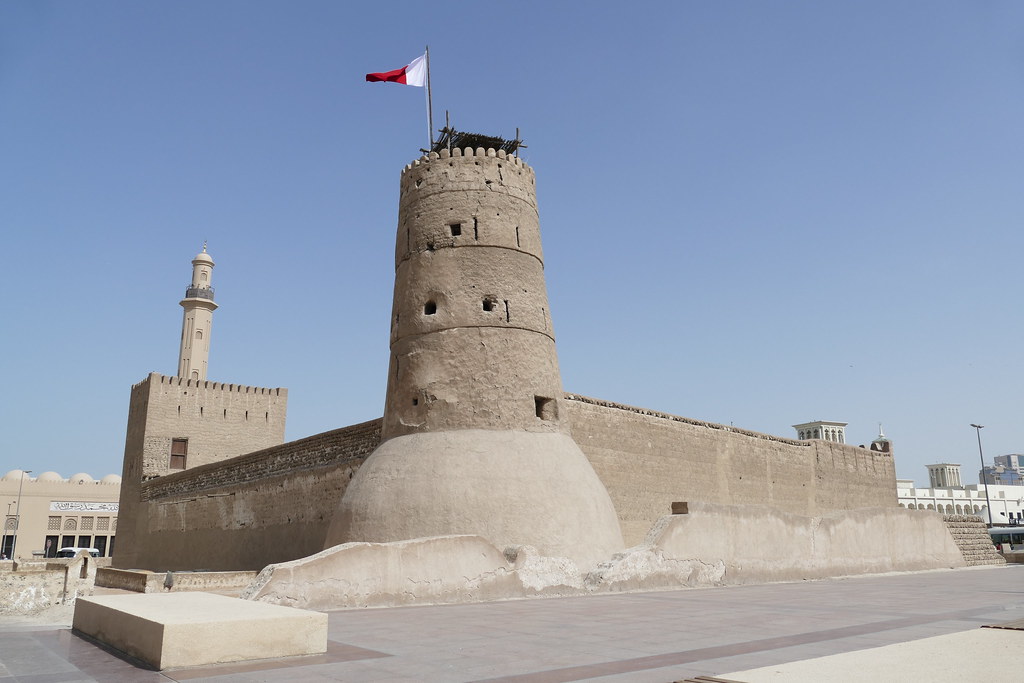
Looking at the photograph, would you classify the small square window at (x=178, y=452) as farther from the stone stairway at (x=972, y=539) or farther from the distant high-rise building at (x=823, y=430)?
the distant high-rise building at (x=823, y=430)

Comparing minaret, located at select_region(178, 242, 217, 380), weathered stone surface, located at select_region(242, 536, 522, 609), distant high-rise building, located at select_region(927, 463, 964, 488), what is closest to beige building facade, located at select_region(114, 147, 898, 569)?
weathered stone surface, located at select_region(242, 536, 522, 609)

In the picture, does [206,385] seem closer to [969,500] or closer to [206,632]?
[206,632]

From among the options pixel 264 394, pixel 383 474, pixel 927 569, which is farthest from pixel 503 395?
pixel 264 394

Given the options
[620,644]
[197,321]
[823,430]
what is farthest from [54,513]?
[823,430]

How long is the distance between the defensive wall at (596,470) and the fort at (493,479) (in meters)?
0.07

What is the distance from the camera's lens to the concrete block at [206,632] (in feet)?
15.9

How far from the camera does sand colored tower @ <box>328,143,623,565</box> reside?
36.2 feet

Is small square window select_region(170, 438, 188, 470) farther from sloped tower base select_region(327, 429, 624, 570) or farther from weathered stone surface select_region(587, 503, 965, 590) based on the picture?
weathered stone surface select_region(587, 503, 965, 590)

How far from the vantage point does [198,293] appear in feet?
113

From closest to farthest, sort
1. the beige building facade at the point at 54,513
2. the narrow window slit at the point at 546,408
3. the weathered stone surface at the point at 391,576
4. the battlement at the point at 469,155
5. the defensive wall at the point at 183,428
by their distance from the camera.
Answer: the weathered stone surface at the point at 391,576
the narrow window slit at the point at 546,408
the battlement at the point at 469,155
the defensive wall at the point at 183,428
the beige building facade at the point at 54,513

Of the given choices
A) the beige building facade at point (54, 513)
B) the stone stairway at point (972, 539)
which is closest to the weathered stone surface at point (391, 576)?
the stone stairway at point (972, 539)

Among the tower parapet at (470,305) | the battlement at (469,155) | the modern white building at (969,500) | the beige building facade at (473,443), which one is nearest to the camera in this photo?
the beige building facade at (473,443)

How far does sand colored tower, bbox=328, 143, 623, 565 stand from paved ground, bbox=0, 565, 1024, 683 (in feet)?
5.94

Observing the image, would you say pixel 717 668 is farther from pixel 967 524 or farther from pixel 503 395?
pixel 967 524
